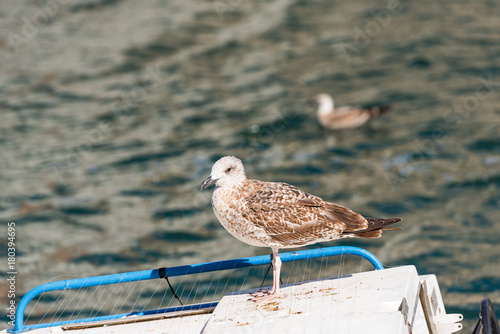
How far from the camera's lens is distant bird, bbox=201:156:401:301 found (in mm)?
5348

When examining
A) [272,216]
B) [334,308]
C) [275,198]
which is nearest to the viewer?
[334,308]

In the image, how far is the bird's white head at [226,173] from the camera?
17.7ft

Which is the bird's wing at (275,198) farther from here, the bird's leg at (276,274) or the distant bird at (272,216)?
the bird's leg at (276,274)

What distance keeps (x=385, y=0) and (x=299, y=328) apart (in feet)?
54.7

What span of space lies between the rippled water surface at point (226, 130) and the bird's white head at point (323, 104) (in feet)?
1.59

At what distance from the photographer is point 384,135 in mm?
14500

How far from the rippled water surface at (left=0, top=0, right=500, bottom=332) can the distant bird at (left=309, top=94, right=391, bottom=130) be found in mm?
280

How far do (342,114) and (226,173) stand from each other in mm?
9380

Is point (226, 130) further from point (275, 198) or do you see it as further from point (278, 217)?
point (278, 217)

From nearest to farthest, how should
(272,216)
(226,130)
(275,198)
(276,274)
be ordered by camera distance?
(276,274)
(272,216)
(275,198)
(226,130)

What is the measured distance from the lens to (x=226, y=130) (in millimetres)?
14836

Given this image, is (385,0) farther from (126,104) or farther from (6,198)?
(6,198)

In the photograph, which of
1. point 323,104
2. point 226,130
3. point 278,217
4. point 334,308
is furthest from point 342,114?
point 334,308

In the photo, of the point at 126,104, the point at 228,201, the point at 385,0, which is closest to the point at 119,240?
the point at 126,104
